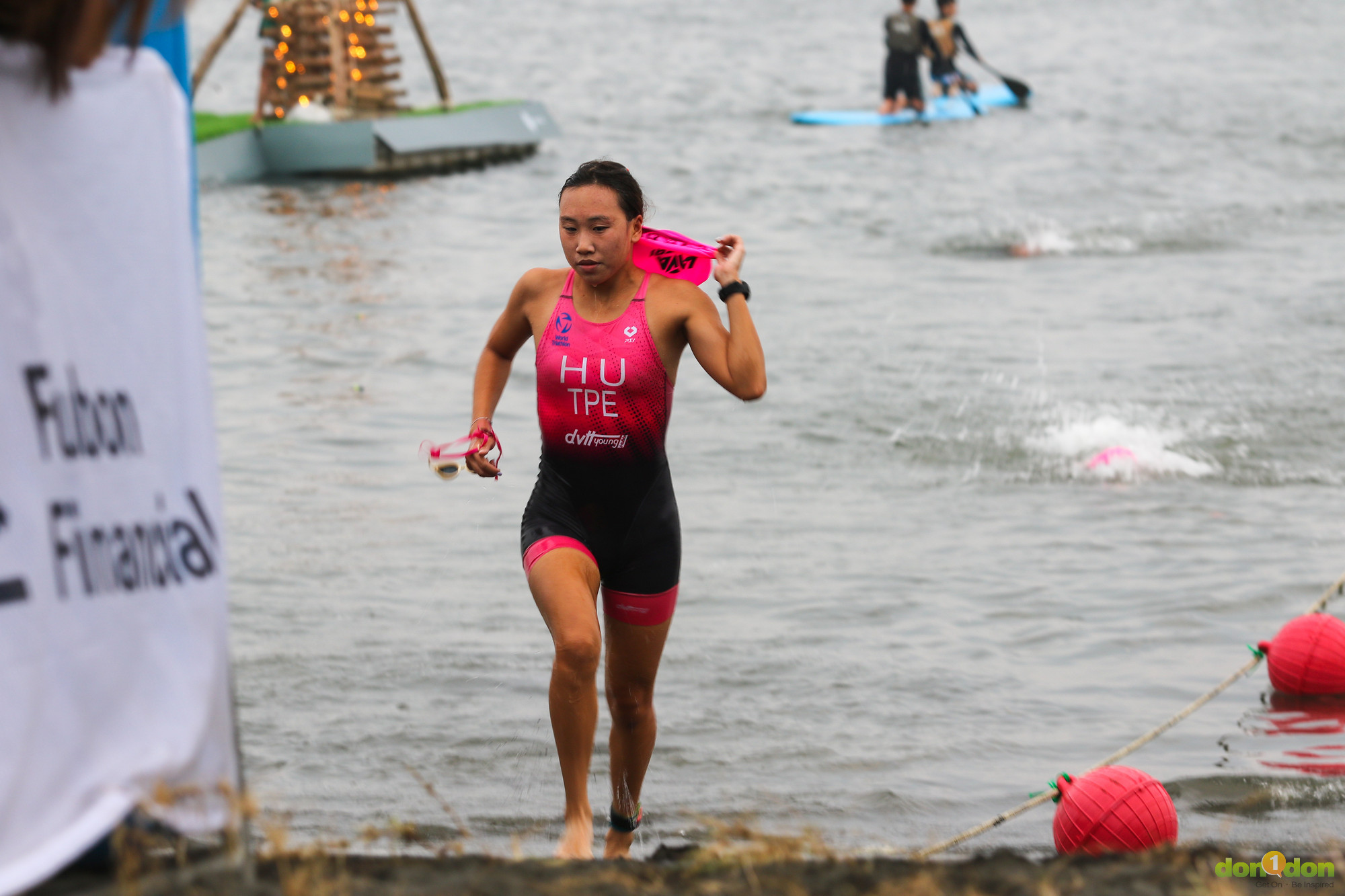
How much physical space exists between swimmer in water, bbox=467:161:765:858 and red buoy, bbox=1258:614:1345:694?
333cm

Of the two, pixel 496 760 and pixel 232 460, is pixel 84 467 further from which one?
pixel 232 460

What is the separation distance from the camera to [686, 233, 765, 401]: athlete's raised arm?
16.1 ft

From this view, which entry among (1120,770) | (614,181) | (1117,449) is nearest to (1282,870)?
(1120,770)

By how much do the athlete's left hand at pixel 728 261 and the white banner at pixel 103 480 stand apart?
2.12 metres

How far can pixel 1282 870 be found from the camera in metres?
4.53

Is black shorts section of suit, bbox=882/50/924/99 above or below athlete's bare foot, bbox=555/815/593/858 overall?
above

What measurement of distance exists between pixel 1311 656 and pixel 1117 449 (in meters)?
4.72

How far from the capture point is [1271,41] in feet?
198

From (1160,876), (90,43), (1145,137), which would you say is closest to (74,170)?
(90,43)

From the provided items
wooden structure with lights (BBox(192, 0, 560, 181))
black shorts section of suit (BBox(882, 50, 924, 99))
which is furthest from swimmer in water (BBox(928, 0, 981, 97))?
wooden structure with lights (BBox(192, 0, 560, 181))

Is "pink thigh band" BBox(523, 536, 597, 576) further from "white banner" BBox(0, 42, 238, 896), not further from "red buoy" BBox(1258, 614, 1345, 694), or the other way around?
"red buoy" BBox(1258, 614, 1345, 694)

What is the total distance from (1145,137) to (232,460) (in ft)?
95.6

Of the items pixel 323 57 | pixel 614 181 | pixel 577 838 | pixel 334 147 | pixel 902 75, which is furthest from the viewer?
pixel 902 75

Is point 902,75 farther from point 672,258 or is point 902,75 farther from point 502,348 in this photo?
point 672,258
